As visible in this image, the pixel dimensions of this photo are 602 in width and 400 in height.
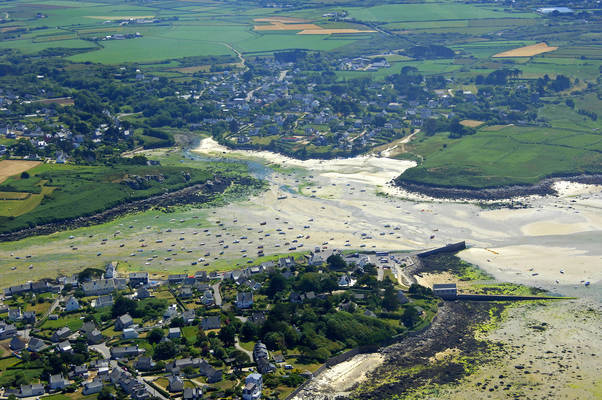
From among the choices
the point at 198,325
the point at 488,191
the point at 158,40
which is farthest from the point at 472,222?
the point at 158,40

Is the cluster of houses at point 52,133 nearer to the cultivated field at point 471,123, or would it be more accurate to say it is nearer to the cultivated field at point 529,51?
the cultivated field at point 471,123

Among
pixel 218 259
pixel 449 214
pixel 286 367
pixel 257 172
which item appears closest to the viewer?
pixel 286 367

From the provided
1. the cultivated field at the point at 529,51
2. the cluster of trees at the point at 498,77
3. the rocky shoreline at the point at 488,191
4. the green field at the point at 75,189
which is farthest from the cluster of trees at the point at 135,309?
the cultivated field at the point at 529,51

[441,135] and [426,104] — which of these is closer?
[441,135]

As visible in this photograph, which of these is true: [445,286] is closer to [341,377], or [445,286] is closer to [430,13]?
[341,377]

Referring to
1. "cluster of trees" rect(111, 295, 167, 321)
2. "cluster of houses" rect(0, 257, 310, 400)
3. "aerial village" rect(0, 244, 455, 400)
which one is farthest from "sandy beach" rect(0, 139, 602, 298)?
"cluster of trees" rect(111, 295, 167, 321)

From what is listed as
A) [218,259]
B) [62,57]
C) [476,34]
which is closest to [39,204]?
[218,259]

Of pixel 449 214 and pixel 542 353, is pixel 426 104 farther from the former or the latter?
pixel 542 353
